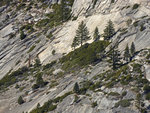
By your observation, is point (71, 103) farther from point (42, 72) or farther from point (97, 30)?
point (97, 30)

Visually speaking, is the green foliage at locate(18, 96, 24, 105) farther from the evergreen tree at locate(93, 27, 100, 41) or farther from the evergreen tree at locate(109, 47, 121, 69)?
the evergreen tree at locate(93, 27, 100, 41)

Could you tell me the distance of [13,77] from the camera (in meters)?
81.6

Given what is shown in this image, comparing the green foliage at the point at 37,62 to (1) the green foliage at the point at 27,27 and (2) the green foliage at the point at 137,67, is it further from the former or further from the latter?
(2) the green foliage at the point at 137,67

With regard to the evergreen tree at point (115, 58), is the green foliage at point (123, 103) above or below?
below

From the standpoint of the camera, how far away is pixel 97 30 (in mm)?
82688

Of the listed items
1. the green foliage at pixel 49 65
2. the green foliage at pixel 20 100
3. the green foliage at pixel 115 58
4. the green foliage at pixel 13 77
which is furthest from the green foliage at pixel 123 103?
the green foliage at pixel 13 77

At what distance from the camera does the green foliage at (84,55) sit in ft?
239

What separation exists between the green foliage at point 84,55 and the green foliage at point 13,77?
1214 cm

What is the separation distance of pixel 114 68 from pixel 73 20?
39966 millimetres

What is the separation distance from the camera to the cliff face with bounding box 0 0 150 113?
5481 centimetres

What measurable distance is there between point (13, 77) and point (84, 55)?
2138 centimetres

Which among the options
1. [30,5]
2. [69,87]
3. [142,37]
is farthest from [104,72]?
[30,5]

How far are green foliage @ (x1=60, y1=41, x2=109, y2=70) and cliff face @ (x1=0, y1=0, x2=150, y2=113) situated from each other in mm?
2472

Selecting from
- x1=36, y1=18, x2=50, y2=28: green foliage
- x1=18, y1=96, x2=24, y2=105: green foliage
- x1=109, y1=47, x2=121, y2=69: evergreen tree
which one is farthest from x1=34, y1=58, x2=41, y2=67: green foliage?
x1=109, y1=47, x2=121, y2=69: evergreen tree
